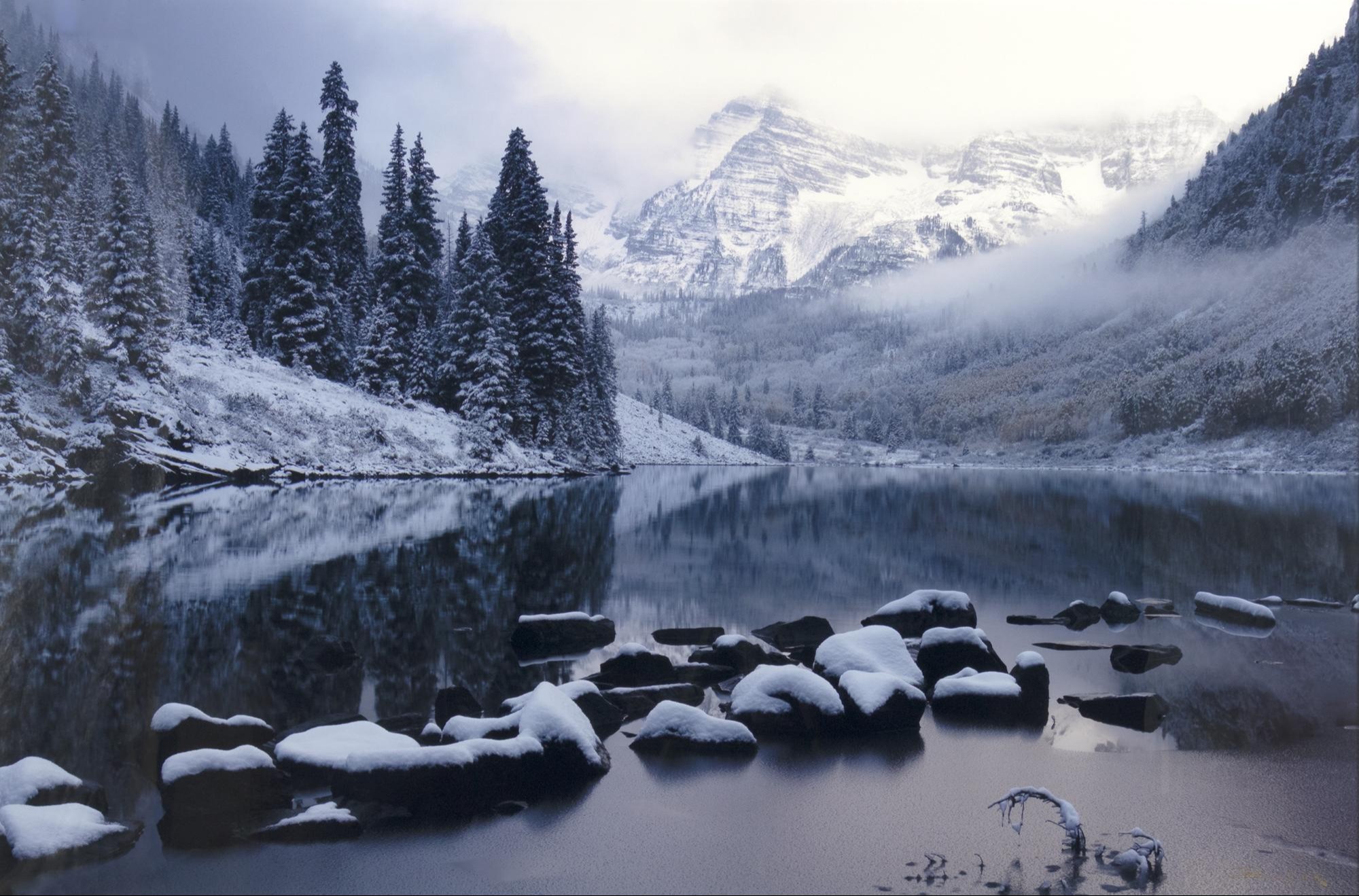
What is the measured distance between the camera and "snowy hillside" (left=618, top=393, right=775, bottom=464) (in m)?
134

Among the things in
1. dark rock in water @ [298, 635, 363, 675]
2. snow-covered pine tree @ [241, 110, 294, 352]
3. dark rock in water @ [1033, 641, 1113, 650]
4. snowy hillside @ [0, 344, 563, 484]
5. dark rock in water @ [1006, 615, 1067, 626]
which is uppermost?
snow-covered pine tree @ [241, 110, 294, 352]

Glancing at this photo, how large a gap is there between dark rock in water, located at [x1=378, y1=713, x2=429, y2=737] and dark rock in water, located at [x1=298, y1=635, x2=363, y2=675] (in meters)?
2.80

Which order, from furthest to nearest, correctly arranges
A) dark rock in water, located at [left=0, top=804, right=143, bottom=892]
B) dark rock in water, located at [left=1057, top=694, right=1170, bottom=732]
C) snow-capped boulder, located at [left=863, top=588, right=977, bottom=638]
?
snow-capped boulder, located at [left=863, top=588, right=977, bottom=638] < dark rock in water, located at [left=1057, top=694, right=1170, bottom=732] < dark rock in water, located at [left=0, top=804, right=143, bottom=892]

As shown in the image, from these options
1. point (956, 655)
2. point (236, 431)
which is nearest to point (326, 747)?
point (956, 655)

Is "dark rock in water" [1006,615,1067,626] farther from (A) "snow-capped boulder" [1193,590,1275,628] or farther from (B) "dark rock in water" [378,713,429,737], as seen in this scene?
(B) "dark rock in water" [378,713,429,737]

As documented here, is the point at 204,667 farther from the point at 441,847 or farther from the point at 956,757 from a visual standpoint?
the point at 956,757

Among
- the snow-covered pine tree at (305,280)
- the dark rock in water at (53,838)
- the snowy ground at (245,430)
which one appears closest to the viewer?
the dark rock in water at (53,838)

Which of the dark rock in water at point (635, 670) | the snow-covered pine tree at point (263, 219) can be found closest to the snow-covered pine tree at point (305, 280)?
the snow-covered pine tree at point (263, 219)

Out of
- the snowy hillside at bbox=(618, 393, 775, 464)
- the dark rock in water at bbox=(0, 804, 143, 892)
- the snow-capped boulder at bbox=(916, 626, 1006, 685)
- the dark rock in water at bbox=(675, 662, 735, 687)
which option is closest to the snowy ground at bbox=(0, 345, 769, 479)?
the dark rock in water at bbox=(675, 662, 735, 687)

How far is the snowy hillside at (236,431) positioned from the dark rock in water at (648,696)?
3633 centimetres

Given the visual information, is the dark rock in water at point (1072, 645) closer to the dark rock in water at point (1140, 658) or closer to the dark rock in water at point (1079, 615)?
the dark rock in water at point (1140, 658)

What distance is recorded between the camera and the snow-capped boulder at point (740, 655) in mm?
15047

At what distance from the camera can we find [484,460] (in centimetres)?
6419

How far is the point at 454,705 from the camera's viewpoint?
11.6m
